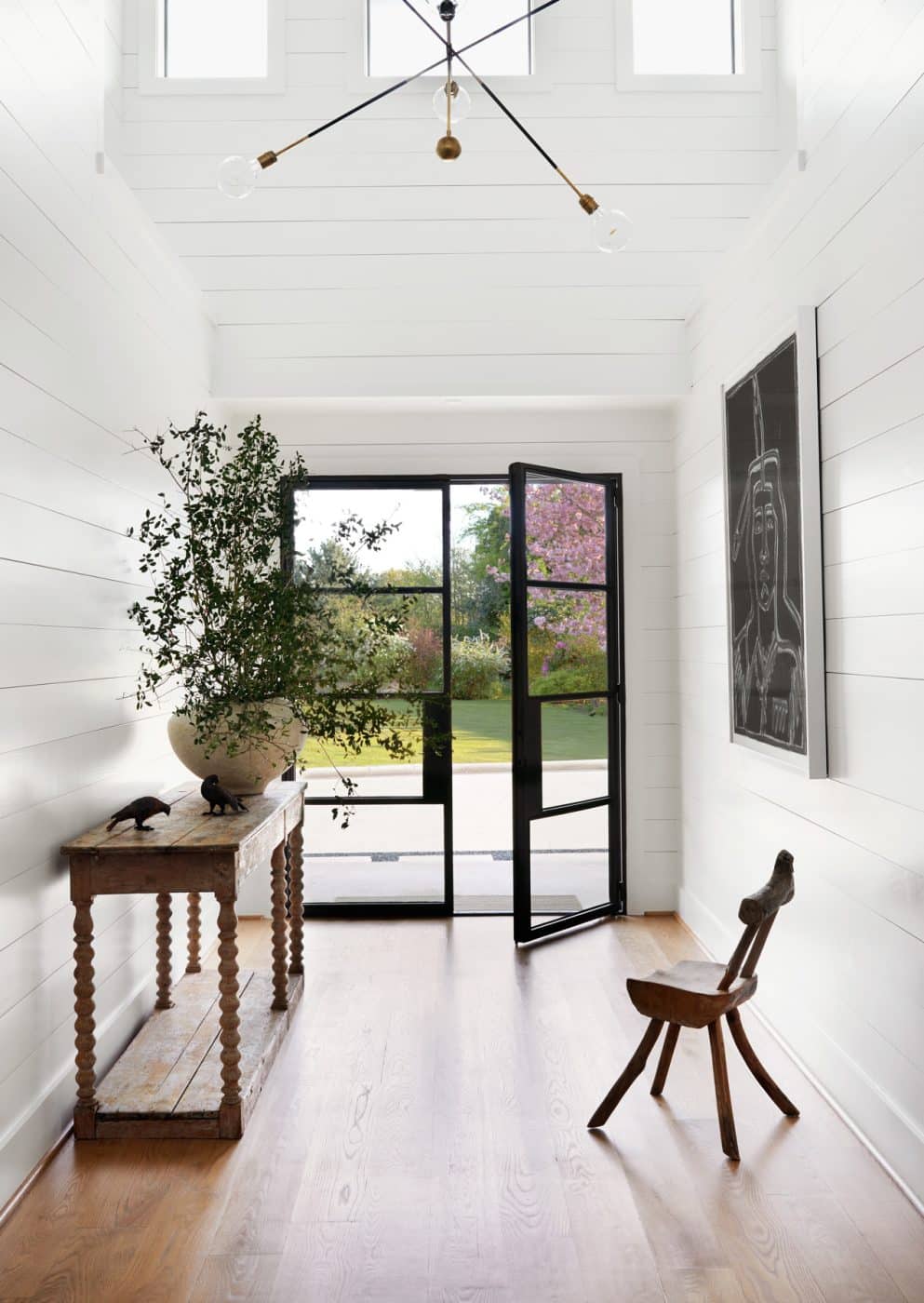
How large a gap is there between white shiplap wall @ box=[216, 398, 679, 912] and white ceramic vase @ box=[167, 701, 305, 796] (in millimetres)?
2044

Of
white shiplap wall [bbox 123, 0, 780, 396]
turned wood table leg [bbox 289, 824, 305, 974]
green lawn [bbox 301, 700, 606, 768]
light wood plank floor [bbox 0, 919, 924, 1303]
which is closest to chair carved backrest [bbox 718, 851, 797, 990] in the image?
light wood plank floor [bbox 0, 919, 924, 1303]

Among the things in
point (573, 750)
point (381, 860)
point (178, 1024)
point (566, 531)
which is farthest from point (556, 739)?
point (178, 1024)

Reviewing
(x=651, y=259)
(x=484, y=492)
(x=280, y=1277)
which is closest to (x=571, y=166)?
(x=651, y=259)

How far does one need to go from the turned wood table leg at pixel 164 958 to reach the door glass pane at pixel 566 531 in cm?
221

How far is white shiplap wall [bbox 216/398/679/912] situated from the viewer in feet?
17.2

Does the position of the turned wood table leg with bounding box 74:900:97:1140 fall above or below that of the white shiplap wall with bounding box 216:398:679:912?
below

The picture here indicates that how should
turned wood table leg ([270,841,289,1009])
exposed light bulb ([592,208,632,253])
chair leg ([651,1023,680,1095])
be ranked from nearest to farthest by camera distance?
exposed light bulb ([592,208,632,253])
chair leg ([651,1023,680,1095])
turned wood table leg ([270,841,289,1009])

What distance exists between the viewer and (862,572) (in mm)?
2748

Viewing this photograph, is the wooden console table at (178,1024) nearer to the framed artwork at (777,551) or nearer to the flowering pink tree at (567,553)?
the framed artwork at (777,551)

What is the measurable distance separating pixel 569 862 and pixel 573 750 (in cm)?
54

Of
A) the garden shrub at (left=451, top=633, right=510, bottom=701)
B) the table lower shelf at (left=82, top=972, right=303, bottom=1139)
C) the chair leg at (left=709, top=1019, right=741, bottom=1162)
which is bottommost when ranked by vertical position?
the table lower shelf at (left=82, top=972, right=303, bottom=1139)

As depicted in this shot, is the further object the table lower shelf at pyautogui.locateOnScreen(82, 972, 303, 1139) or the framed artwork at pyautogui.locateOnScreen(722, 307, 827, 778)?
the framed artwork at pyautogui.locateOnScreen(722, 307, 827, 778)

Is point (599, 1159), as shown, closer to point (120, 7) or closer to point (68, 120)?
point (68, 120)

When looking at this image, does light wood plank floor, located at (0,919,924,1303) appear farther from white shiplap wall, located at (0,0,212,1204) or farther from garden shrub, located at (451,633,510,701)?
garden shrub, located at (451,633,510,701)
